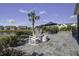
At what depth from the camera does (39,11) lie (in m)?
3.18

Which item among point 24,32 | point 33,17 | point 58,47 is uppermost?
point 33,17

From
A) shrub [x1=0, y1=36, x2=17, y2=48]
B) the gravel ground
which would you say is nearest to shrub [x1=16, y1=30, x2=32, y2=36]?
shrub [x1=0, y1=36, x2=17, y2=48]

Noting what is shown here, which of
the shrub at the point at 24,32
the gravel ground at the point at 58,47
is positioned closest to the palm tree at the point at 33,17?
the shrub at the point at 24,32

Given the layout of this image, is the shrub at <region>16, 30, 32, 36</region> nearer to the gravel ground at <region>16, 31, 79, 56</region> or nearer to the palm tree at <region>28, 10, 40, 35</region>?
the palm tree at <region>28, 10, 40, 35</region>

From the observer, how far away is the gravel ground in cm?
317

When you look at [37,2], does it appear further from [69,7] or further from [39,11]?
[69,7]

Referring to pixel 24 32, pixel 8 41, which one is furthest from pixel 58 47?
pixel 8 41

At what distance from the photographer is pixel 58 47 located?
319 centimetres

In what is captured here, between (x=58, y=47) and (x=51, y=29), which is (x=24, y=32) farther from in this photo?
(x=58, y=47)

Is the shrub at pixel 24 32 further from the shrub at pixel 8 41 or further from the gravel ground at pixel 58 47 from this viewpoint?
the gravel ground at pixel 58 47

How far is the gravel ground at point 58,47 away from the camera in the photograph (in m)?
3.17

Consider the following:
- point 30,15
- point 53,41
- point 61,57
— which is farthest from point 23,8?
point 61,57

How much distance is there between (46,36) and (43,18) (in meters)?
0.25

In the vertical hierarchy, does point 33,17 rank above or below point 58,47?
above
